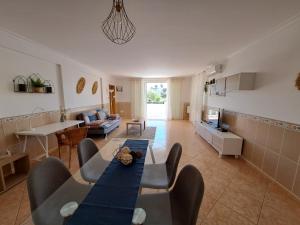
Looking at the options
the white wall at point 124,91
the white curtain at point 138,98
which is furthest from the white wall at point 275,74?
the white wall at point 124,91

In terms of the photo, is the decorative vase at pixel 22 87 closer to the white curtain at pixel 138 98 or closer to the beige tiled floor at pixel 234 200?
the beige tiled floor at pixel 234 200

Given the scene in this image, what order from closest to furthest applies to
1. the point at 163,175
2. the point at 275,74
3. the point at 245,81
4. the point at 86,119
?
the point at 163,175, the point at 275,74, the point at 245,81, the point at 86,119

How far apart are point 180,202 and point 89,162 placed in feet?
3.79

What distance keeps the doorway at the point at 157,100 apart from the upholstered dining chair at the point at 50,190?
6717 mm

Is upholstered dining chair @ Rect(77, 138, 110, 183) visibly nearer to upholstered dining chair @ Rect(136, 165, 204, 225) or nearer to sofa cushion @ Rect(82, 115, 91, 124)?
upholstered dining chair @ Rect(136, 165, 204, 225)

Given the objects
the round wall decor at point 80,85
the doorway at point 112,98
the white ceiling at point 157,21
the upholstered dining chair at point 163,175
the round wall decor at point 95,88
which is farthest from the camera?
the doorway at point 112,98

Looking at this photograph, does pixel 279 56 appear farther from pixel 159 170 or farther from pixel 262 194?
pixel 159 170

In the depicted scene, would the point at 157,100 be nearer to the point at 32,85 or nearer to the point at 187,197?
the point at 32,85

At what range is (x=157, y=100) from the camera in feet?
28.9

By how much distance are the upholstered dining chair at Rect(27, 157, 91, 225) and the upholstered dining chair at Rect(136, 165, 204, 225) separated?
0.59 meters

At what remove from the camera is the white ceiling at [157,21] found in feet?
5.34

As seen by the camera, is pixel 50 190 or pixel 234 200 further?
pixel 234 200

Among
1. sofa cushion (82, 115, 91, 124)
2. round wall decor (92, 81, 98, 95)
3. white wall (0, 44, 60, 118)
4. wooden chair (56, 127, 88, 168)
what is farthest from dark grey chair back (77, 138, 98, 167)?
round wall decor (92, 81, 98, 95)

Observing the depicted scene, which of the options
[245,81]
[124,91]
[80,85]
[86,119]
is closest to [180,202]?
[245,81]
